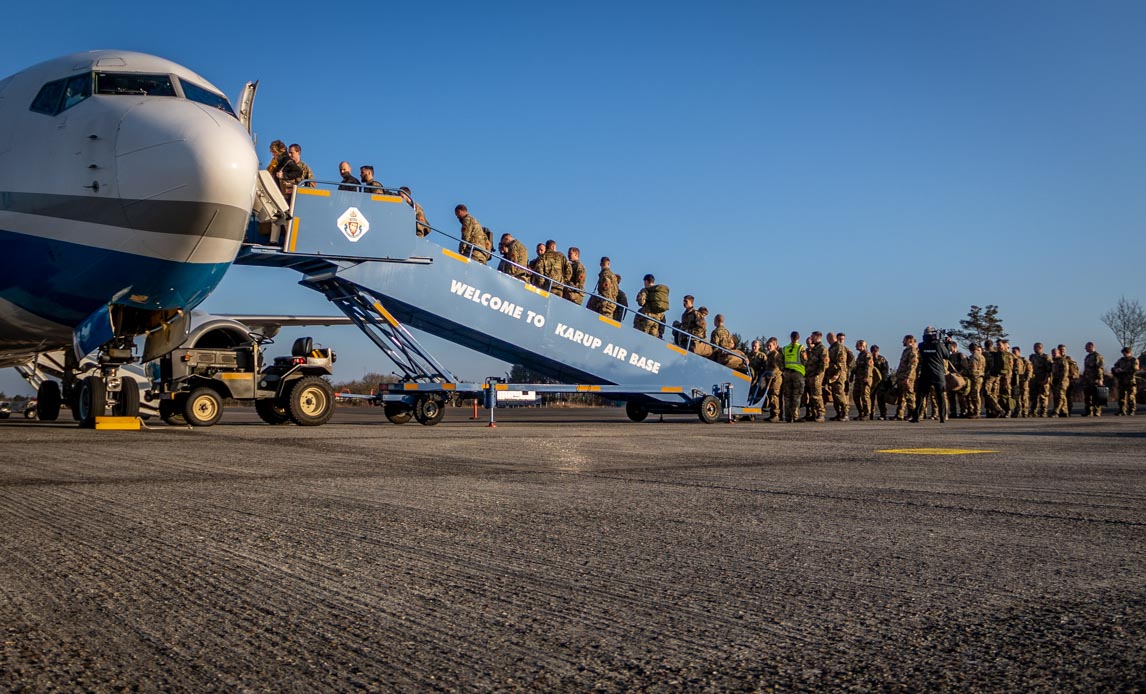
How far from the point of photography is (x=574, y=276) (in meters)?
16.4

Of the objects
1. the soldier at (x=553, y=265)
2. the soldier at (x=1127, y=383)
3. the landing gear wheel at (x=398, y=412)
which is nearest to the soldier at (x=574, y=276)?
the soldier at (x=553, y=265)

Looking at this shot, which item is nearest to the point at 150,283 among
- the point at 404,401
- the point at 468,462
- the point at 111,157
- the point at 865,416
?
the point at 111,157

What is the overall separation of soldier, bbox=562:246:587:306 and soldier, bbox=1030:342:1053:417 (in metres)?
14.9

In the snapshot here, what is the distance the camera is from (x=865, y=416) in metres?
21.7

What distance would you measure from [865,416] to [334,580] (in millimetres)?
20750

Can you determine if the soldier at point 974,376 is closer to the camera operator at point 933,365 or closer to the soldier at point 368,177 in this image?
the camera operator at point 933,365

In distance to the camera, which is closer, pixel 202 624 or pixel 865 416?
pixel 202 624

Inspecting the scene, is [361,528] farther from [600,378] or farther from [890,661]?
[600,378]

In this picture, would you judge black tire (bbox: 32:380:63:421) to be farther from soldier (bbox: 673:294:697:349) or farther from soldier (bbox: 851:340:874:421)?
soldier (bbox: 851:340:874:421)

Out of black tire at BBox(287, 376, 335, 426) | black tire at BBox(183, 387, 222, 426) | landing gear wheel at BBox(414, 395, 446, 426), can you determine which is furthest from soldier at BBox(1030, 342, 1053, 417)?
black tire at BBox(183, 387, 222, 426)

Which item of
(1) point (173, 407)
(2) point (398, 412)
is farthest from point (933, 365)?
(1) point (173, 407)

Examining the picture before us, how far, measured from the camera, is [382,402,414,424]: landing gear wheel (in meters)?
14.8

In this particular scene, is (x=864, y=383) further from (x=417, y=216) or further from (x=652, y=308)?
(x=417, y=216)

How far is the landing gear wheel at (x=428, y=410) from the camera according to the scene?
14.5 meters
